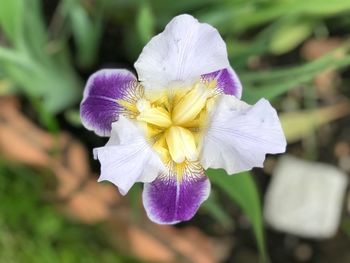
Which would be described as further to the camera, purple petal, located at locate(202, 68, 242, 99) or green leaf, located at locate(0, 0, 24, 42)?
green leaf, located at locate(0, 0, 24, 42)

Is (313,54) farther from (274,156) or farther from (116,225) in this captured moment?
(116,225)

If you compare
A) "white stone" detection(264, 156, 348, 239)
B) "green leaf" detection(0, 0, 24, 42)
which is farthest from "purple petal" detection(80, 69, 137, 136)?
"white stone" detection(264, 156, 348, 239)

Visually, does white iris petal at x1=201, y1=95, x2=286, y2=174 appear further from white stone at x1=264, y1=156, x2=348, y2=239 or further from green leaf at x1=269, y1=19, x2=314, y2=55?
white stone at x1=264, y1=156, x2=348, y2=239

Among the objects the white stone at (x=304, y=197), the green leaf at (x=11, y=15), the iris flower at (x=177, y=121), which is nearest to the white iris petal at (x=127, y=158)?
the iris flower at (x=177, y=121)

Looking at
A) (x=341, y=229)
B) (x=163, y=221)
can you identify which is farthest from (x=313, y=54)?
(x=163, y=221)

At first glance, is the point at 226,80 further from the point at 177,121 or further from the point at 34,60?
the point at 34,60

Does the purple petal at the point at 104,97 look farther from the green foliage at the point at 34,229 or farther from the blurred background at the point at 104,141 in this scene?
the green foliage at the point at 34,229
